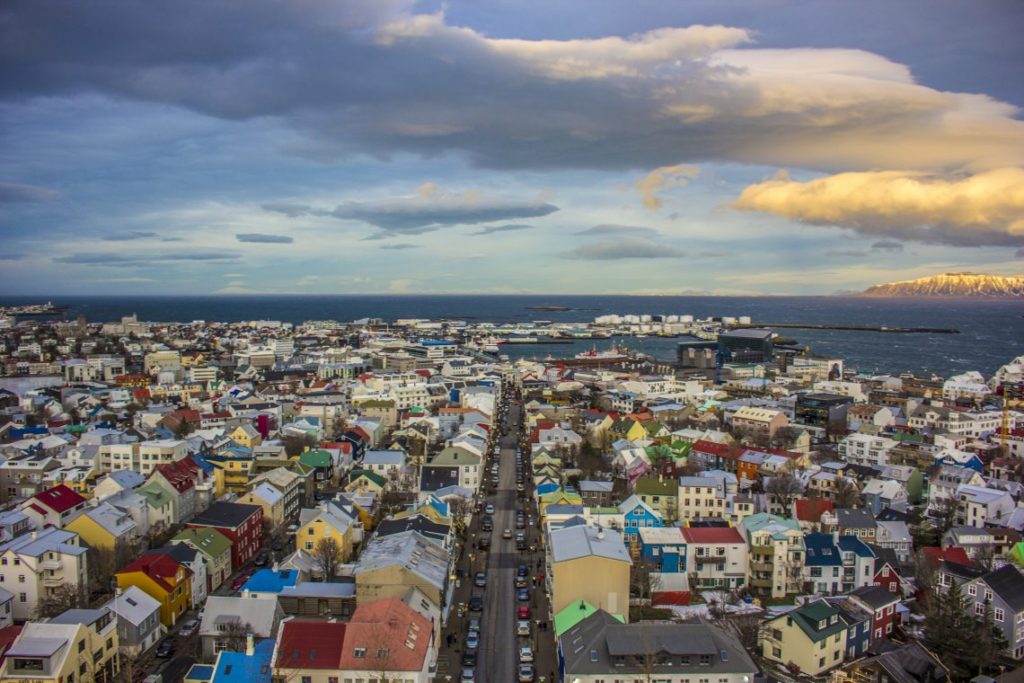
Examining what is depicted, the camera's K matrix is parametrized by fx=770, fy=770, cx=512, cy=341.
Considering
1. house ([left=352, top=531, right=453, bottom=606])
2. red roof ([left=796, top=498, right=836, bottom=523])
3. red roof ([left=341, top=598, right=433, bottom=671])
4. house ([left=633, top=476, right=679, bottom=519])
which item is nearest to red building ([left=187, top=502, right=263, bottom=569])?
house ([left=352, top=531, right=453, bottom=606])

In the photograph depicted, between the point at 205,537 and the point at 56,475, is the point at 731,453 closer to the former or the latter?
the point at 205,537

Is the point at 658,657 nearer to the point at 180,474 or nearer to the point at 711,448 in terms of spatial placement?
the point at 180,474

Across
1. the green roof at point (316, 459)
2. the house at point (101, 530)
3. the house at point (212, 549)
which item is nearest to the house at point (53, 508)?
the house at point (101, 530)

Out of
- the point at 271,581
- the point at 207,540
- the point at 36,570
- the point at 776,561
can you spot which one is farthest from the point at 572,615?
the point at 36,570

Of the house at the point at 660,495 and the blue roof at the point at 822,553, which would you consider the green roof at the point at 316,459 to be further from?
the blue roof at the point at 822,553

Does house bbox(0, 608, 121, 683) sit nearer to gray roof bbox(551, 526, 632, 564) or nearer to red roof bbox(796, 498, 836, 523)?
gray roof bbox(551, 526, 632, 564)

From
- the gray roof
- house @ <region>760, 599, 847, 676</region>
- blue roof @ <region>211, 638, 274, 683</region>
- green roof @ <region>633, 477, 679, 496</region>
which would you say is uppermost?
the gray roof

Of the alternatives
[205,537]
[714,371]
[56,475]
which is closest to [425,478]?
[205,537]
